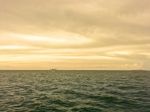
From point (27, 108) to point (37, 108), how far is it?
4.08ft

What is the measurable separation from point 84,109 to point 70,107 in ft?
7.15

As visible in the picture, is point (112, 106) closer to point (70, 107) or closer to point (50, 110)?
point (70, 107)

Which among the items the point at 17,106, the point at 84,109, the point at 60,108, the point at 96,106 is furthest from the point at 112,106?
the point at 17,106

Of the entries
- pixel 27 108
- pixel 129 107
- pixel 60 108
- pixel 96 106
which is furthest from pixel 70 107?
pixel 129 107

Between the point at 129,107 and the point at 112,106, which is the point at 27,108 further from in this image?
the point at 129,107

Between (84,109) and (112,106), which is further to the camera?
(112,106)

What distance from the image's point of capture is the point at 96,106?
2642 centimetres

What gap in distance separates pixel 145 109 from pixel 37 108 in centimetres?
1321

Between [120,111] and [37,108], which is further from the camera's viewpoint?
[37,108]

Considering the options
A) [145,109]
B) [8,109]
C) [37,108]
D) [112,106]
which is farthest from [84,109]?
[8,109]

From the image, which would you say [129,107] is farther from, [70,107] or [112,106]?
[70,107]

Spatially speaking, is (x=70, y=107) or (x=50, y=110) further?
(x=70, y=107)

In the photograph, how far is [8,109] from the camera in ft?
80.5

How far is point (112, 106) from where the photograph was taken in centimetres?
2639
